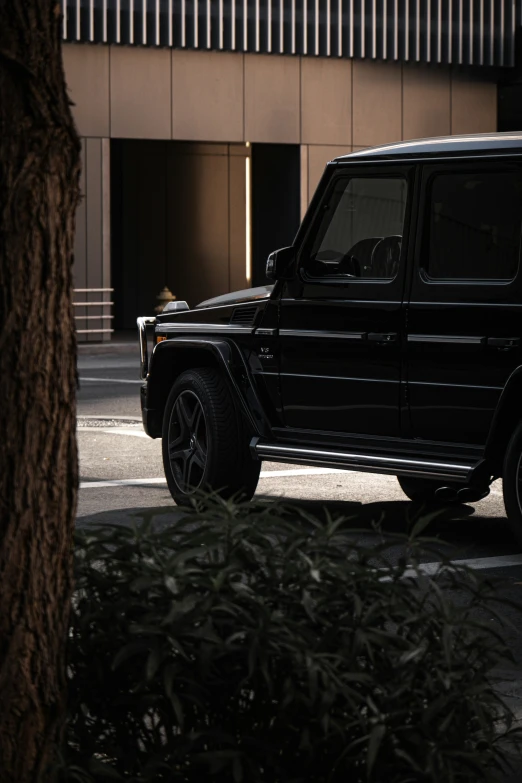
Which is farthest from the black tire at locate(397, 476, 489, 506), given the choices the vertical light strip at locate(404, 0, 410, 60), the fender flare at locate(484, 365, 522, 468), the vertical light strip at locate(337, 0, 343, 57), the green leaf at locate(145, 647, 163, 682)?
the vertical light strip at locate(404, 0, 410, 60)

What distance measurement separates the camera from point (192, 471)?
10.0 m

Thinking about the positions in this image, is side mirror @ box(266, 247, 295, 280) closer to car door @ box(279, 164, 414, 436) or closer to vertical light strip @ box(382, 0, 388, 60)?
car door @ box(279, 164, 414, 436)

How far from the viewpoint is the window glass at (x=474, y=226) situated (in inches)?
329

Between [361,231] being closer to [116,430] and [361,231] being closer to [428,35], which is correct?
[116,430]

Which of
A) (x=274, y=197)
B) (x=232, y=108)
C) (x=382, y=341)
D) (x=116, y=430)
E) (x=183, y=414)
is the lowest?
(x=116, y=430)

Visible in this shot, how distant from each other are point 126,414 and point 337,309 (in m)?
7.96

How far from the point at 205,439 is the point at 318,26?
77.0 ft

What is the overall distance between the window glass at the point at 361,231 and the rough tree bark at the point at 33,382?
531 centimetres

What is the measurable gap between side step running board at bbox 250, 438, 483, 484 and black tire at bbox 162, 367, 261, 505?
234mm

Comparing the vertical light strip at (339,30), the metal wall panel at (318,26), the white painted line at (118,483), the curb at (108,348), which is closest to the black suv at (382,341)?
the white painted line at (118,483)

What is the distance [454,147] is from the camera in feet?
28.5

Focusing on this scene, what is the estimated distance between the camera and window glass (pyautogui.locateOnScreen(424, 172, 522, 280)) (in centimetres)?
835

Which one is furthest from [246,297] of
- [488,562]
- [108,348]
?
[108,348]

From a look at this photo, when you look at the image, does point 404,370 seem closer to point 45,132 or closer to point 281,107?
point 45,132
